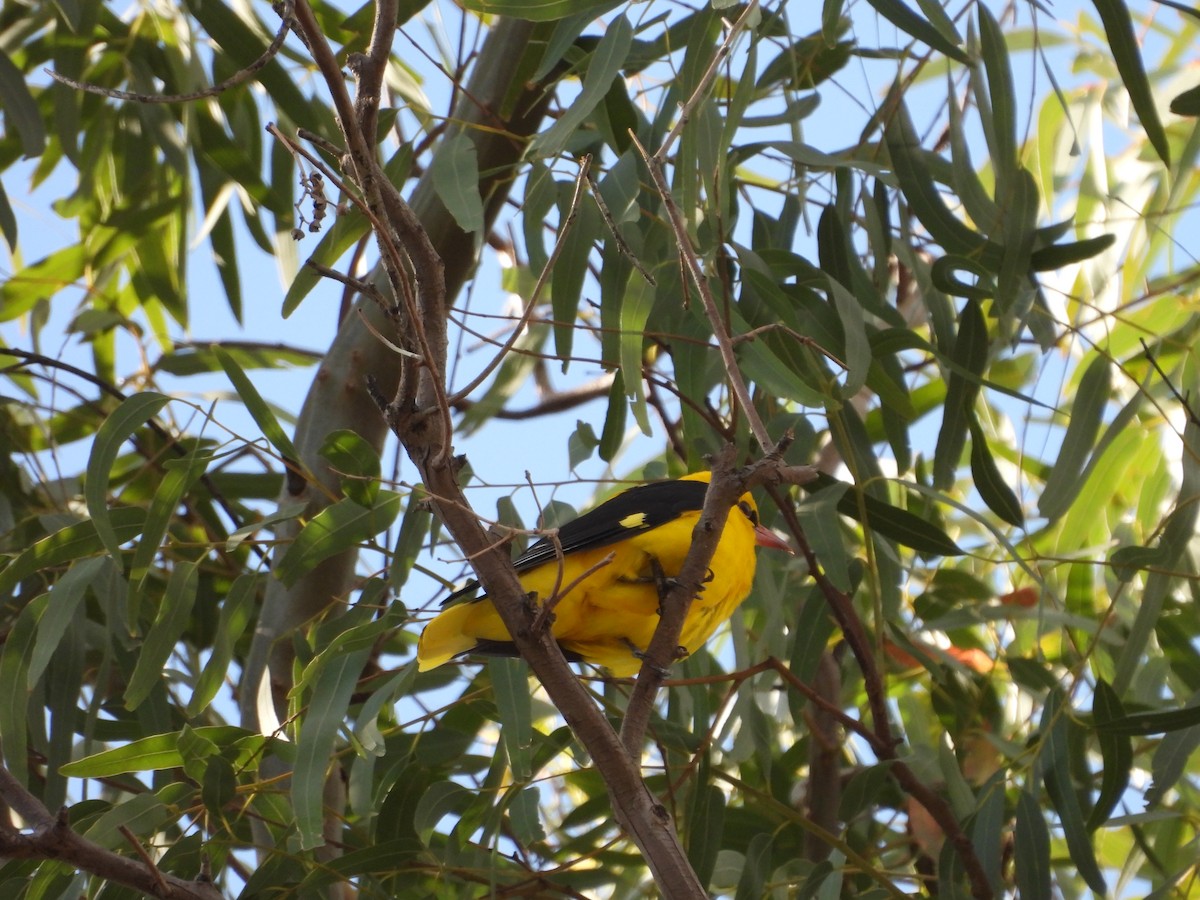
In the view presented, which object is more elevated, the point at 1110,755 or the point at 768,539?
the point at 768,539

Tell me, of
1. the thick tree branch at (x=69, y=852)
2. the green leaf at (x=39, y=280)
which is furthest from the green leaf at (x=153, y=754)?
the green leaf at (x=39, y=280)

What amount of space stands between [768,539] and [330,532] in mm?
886

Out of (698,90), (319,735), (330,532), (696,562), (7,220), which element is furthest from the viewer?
(7,220)

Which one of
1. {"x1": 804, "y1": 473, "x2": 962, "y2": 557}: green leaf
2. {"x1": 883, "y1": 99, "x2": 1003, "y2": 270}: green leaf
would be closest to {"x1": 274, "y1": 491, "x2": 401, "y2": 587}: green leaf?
{"x1": 804, "y1": 473, "x2": 962, "y2": 557}: green leaf

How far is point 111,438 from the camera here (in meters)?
2.02

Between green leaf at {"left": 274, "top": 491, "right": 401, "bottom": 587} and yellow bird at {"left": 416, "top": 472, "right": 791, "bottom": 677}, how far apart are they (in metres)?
0.18

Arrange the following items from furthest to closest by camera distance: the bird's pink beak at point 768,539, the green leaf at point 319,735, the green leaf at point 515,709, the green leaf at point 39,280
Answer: the green leaf at point 39,280, the bird's pink beak at point 768,539, the green leaf at point 515,709, the green leaf at point 319,735

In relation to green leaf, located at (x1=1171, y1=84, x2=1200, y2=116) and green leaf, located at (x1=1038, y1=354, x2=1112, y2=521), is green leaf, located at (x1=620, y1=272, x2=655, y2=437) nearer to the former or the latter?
green leaf, located at (x1=1038, y1=354, x2=1112, y2=521)

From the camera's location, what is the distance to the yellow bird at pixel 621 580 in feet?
6.93

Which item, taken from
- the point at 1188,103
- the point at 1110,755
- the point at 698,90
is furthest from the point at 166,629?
the point at 1188,103

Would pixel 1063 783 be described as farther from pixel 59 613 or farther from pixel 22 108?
pixel 22 108

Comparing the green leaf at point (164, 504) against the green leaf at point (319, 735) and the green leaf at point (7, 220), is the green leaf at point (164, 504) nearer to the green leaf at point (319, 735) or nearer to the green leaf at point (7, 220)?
the green leaf at point (319, 735)

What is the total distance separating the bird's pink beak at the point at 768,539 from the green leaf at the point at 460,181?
937 millimetres

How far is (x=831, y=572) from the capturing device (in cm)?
204
